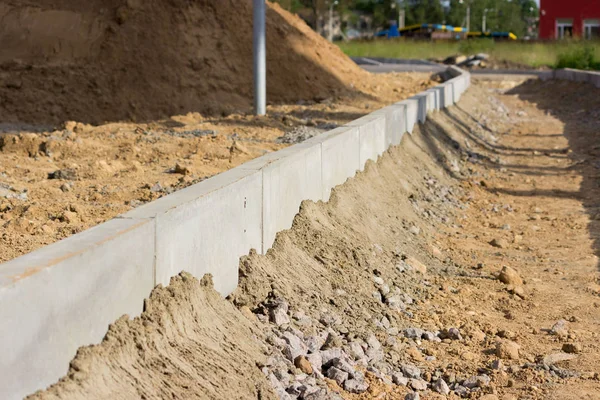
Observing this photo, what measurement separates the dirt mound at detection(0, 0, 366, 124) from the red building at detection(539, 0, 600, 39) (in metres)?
49.3

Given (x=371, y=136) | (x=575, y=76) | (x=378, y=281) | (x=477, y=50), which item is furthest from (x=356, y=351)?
(x=477, y=50)

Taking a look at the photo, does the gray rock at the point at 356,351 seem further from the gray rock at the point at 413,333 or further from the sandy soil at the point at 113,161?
the sandy soil at the point at 113,161

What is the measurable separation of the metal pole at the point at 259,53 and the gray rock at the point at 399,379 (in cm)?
917

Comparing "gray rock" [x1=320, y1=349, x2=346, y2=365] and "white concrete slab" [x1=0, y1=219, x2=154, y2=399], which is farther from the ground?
"white concrete slab" [x1=0, y1=219, x2=154, y2=399]

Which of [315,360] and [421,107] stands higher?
[421,107]

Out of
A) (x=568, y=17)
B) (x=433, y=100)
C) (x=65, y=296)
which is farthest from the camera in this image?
(x=568, y=17)

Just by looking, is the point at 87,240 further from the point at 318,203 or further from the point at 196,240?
the point at 318,203

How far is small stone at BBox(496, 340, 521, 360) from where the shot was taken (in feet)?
18.4

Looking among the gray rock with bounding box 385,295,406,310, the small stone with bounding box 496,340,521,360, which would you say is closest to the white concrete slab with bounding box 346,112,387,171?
the gray rock with bounding box 385,295,406,310

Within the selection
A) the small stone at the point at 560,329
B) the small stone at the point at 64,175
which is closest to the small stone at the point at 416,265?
the small stone at the point at 560,329

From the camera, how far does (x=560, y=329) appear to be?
615 centimetres

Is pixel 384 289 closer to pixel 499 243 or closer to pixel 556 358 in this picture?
pixel 556 358

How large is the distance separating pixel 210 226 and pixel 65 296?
1583 mm

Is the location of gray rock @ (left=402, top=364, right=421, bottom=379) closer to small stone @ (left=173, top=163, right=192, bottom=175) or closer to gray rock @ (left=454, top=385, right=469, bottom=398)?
gray rock @ (left=454, top=385, right=469, bottom=398)
